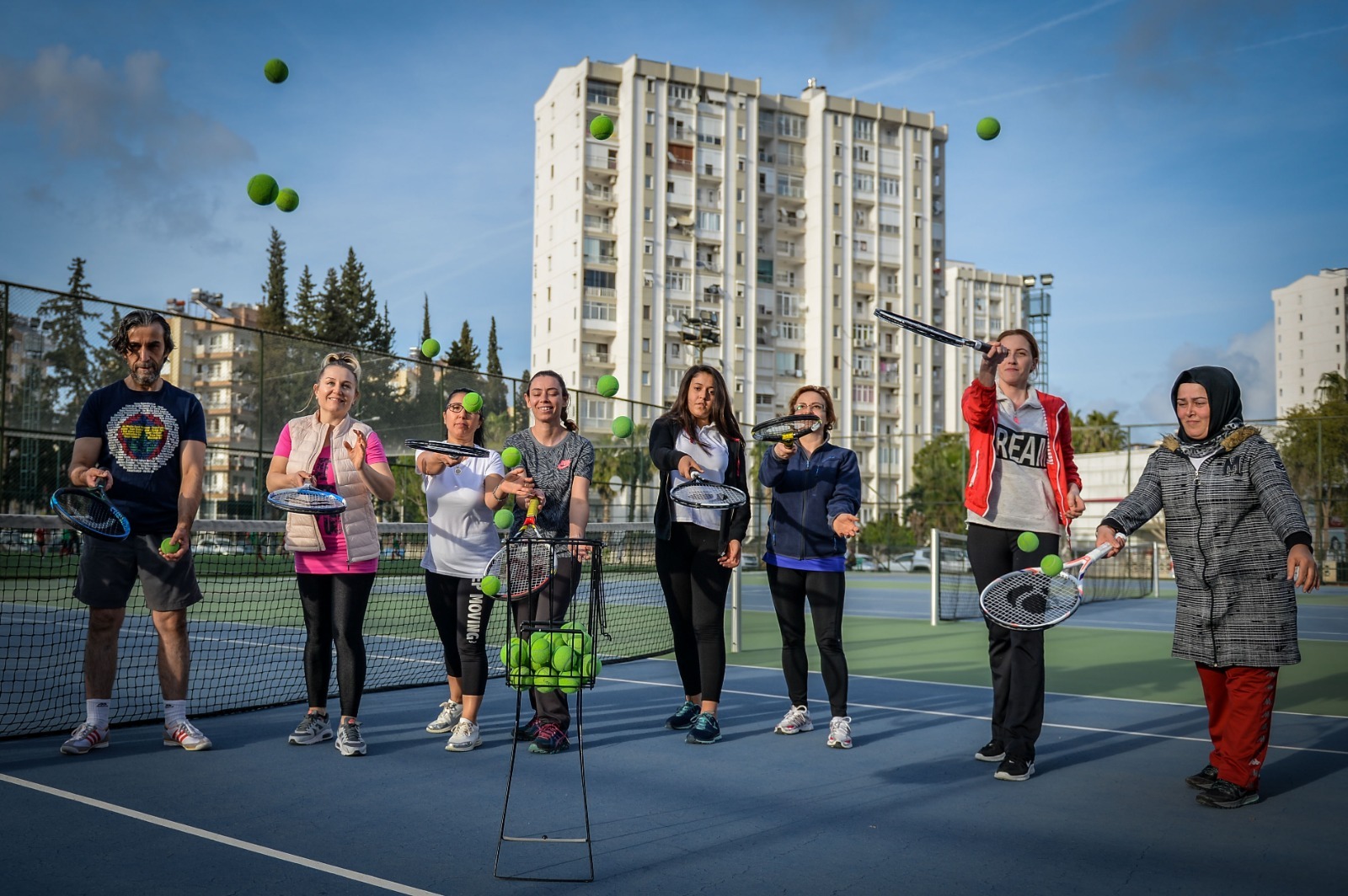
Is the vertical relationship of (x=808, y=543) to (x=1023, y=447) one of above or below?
below

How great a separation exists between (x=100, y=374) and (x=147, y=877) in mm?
15862

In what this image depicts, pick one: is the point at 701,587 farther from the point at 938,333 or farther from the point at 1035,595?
the point at 938,333

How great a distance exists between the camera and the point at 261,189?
21.8ft

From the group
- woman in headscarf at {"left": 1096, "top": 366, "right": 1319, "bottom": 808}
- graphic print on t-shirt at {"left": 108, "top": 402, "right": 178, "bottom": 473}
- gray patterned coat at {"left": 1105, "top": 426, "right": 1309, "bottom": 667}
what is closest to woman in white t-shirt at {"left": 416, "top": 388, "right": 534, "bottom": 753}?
graphic print on t-shirt at {"left": 108, "top": 402, "right": 178, "bottom": 473}

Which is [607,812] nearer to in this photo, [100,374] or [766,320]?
[100,374]

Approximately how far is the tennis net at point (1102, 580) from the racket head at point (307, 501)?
11.4m

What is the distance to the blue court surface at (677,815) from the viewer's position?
3.55 meters

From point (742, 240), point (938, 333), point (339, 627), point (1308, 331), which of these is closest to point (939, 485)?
point (742, 240)

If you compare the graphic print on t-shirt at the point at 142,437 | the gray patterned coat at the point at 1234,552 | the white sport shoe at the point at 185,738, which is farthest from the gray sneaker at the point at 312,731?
the gray patterned coat at the point at 1234,552

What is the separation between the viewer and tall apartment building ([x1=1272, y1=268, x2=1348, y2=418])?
12594 cm

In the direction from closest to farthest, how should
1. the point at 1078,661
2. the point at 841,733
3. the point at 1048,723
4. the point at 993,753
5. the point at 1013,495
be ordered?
the point at 1013,495 < the point at 993,753 < the point at 841,733 < the point at 1048,723 < the point at 1078,661

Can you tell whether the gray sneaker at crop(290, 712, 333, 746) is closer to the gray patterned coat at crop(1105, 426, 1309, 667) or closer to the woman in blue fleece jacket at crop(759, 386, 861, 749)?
the woman in blue fleece jacket at crop(759, 386, 861, 749)

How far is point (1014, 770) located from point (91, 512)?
4.48 metres

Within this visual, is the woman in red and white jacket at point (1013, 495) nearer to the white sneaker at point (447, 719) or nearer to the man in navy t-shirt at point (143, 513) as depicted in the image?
the white sneaker at point (447, 719)
